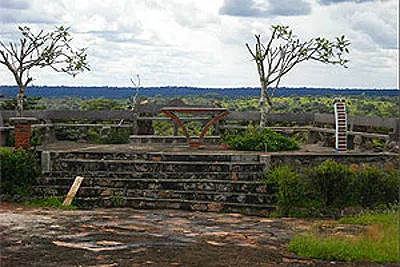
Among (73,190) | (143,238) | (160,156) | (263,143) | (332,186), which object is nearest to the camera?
(143,238)

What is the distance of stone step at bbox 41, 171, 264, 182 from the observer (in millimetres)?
13117

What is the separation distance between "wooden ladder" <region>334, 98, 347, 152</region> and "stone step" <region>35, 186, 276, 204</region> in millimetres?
3307

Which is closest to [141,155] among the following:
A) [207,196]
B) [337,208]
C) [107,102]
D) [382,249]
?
[207,196]

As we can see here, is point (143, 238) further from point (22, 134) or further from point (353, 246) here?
point (22, 134)

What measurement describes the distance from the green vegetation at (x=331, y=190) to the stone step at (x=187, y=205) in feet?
1.27

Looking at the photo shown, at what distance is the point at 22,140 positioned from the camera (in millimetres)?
14266

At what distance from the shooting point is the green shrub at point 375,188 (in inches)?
487

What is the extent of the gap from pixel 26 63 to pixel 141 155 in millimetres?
5879

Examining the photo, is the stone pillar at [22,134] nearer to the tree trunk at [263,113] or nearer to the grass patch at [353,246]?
the tree trunk at [263,113]

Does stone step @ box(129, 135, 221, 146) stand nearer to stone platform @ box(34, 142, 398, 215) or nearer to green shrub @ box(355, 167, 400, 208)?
stone platform @ box(34, 142, 398, 215)

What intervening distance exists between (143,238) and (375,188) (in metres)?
5.03

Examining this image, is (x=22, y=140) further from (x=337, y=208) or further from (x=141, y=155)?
(x=337, y=208)

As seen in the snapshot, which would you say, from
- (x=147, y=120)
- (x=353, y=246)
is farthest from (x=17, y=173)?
(x=353, y=246)

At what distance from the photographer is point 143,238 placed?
30.0 ft
